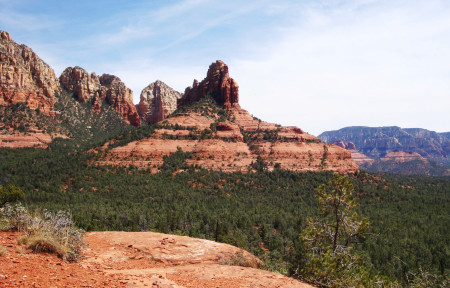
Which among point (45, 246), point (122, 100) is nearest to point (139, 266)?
point (45, 246)

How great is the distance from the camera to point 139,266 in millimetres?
10469

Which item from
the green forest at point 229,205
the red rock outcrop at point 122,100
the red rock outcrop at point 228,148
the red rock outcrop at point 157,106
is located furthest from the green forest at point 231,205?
the red rock outcrop at point 157,106

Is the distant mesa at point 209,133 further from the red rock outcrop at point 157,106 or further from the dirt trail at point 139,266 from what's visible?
the dirt trail at point 139,266

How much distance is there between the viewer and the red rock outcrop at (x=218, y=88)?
352 ft

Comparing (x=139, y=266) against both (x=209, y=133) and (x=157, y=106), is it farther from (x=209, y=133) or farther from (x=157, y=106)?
(x=157, y=106)

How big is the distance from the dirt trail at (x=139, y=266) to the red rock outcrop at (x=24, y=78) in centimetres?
11555

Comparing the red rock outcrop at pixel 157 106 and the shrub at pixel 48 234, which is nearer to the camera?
the shrub at pixel 48 234

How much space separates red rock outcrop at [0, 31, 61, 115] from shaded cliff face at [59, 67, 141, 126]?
1411cm

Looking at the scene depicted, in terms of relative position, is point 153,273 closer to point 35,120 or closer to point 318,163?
point 318,163

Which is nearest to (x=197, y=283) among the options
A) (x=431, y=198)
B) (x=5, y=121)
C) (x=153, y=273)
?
(x=153, y=273)

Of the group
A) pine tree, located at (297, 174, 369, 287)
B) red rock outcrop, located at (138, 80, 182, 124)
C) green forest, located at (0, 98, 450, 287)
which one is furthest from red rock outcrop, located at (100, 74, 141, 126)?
pine tree, located at (297, 174, 369, 287)

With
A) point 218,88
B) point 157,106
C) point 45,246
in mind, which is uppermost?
point 157,106

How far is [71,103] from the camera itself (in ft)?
435

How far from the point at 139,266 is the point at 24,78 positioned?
129740 mm
